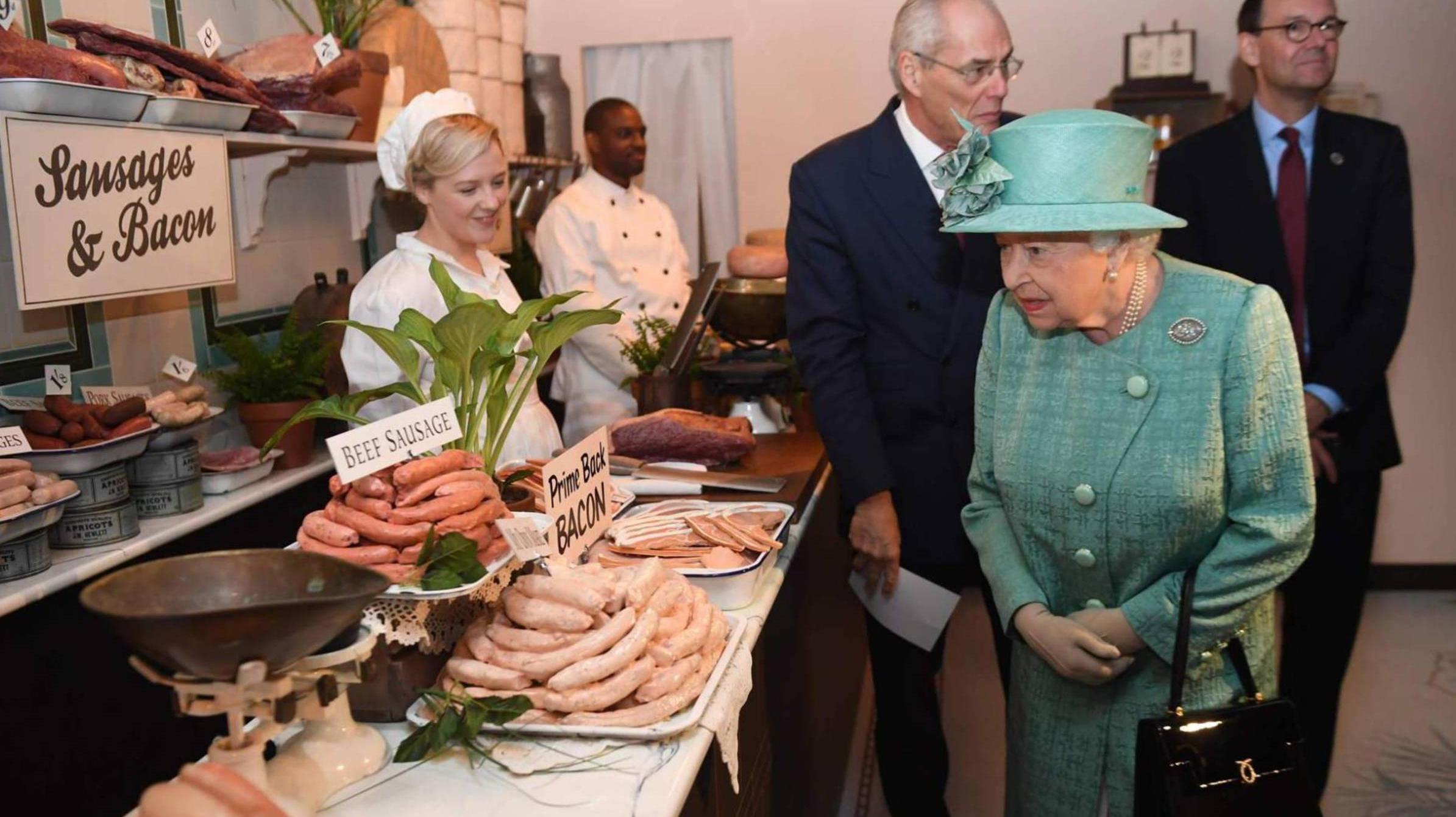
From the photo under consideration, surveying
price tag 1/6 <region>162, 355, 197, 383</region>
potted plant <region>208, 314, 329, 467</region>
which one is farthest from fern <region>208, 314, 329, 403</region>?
price tag 1/6 <region>162, 355, 197, 383</region>

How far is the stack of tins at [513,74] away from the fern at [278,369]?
1785 mm

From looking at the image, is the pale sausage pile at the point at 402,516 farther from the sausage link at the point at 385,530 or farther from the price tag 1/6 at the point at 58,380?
the price tag 1/6 at the point at 58,380

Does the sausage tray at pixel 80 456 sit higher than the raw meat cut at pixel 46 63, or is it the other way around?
the raw meat cut at pixel 46 63

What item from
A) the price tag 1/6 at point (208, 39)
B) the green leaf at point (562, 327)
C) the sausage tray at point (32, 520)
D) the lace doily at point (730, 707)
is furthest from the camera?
the price tag 1/6 at point (208, 39)

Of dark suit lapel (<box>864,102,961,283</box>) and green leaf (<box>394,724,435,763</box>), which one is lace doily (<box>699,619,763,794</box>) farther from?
dark suit lapel (<box>864,102,961,283</box>)

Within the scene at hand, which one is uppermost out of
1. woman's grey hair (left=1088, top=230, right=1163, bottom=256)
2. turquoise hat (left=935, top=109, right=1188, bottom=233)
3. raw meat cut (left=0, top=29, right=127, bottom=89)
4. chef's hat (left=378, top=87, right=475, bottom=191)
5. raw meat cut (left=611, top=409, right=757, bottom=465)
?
raw meat cut (left=0, top=29, right=127, bottom=89)

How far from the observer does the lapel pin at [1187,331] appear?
189 cm

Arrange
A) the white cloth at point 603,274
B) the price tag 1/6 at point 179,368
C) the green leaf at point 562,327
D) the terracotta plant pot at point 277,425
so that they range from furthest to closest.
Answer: the white cloth at point 603,274, the terracotta plant pot at point 277,425, the price tag 1/6 at point 179,368, the green leaf at point 562,327

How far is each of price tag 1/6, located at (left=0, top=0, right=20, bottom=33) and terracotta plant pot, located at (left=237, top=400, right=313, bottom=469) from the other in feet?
3.70

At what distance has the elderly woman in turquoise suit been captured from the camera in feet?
6.15

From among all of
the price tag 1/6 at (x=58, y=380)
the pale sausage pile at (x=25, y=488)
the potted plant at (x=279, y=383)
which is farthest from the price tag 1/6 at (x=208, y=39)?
the pale sausage pile at (x=25, y=488)

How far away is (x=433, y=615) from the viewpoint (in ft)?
5.18

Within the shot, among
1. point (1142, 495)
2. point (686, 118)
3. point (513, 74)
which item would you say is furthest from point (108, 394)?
point (686, 118)

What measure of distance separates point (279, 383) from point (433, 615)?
82.3 inches
